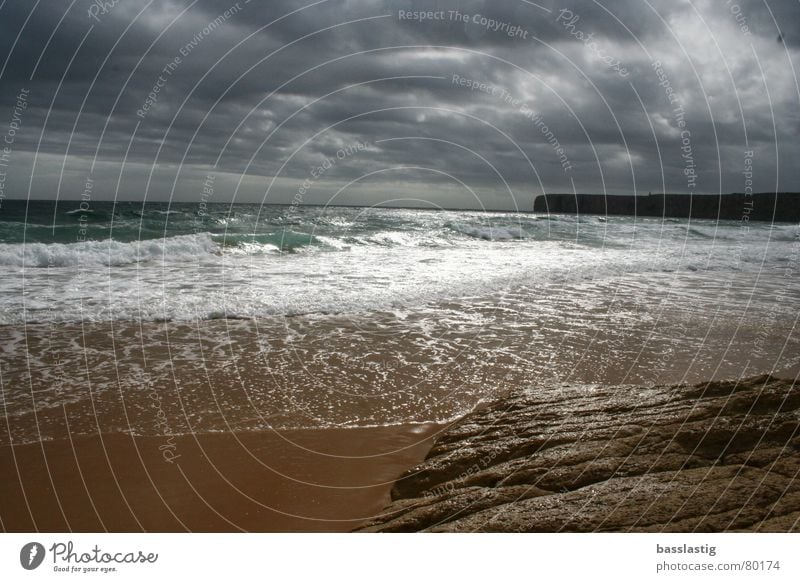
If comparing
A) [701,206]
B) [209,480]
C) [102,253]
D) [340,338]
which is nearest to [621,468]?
[209,480]

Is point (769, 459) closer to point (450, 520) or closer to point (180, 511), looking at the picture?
point (450, 520)

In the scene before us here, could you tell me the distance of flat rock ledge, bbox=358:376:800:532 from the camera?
9.31 feet

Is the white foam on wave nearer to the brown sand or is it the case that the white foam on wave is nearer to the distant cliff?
the brown sand

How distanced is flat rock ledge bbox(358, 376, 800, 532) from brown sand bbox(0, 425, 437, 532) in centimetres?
31

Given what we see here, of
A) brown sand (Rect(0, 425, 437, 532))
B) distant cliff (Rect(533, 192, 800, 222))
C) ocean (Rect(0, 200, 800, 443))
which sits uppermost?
distant cliff (Rect(533, 192, 800, 222))

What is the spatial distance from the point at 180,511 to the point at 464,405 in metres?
2.73

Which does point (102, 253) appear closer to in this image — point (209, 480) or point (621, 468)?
point (209, 480)

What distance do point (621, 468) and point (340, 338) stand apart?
4693mm

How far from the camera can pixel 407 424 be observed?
15.4ft

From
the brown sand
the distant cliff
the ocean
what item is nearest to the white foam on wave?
the ocean

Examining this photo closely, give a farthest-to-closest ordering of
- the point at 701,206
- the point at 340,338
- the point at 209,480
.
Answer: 1. the point at 701,206
2. the point at 340,338
3. the point at 209,480

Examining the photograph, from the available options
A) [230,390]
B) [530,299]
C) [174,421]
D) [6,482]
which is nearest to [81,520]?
[6,482]

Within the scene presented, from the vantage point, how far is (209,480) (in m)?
3.73

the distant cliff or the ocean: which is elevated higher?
the distant cliff
